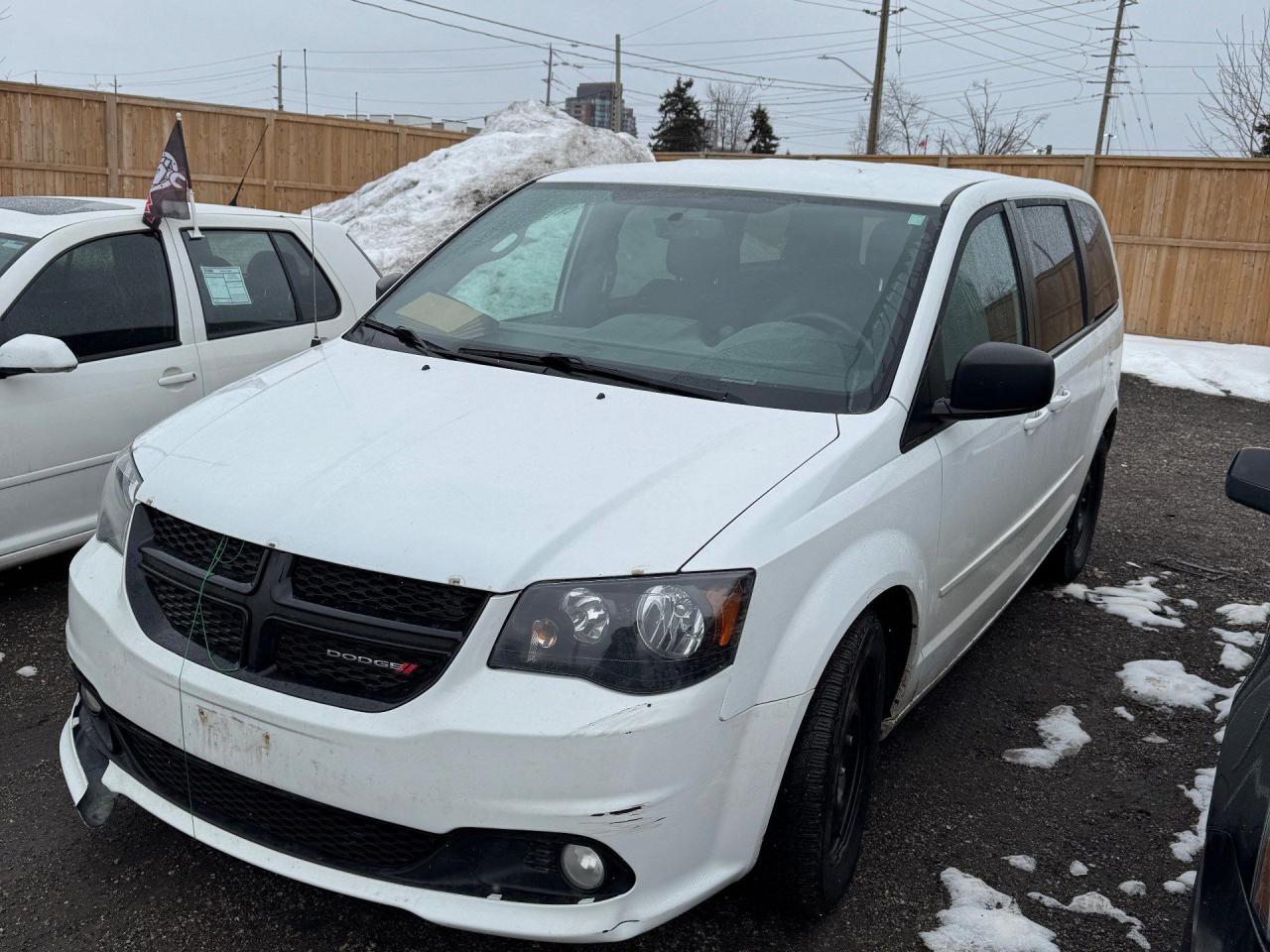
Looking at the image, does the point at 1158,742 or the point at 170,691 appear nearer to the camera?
the point at 170,691

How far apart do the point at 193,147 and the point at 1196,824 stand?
1663 centimetres

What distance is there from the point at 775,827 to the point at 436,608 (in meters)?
0.93

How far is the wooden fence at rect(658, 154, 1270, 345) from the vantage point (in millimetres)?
14961

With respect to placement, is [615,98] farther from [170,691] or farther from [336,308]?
[170,691]

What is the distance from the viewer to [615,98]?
159 feet

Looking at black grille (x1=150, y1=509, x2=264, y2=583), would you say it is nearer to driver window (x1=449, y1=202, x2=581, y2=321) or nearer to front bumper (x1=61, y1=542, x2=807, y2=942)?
front bumper (x1=61, y1=542, x2=807, y2=942)

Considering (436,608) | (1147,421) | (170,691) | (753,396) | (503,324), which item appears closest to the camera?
(436,608)

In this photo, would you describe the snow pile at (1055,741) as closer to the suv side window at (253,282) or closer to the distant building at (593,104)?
the suv side window at (253,282)

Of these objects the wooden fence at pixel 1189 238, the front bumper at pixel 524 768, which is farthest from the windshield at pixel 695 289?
the wooden fence at pixel 1189 238

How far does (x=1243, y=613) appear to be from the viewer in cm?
534

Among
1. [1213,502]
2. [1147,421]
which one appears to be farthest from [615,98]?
[1213,502]

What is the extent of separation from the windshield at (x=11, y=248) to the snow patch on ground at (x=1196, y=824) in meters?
4.58

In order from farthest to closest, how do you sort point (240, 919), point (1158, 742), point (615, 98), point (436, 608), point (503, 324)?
point (615, 98) → point (1158, 742) → point (503, 324) → point (240, 919) → point (436, 608)

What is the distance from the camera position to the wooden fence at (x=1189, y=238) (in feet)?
49.1
